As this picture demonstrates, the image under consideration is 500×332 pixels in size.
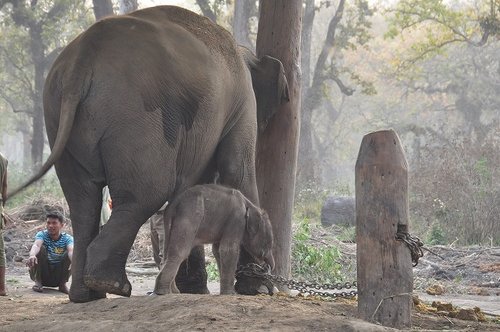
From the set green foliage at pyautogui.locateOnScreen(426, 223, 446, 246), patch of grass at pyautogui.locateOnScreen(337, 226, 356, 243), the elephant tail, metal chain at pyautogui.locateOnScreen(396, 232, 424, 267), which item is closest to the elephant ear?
the elephant tail

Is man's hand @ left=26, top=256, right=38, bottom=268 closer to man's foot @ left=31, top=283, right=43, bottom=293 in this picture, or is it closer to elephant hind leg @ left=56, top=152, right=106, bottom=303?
man's foot @ left=31, top=283, right=43, bottom=293

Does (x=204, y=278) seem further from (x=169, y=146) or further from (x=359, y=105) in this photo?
(x=359, y=105)

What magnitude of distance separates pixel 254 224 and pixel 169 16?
1920 millimetres

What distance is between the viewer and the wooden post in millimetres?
5828

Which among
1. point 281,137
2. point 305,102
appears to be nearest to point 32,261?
point 281,137

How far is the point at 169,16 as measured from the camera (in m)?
7.78

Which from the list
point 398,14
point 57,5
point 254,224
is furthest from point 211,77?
point 57,5

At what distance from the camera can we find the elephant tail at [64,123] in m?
6.68

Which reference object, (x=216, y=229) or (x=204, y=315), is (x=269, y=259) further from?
(x=204, y=315)

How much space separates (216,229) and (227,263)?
0.29 meters

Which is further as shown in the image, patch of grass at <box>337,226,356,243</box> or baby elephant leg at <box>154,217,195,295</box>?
patch of grass at <box>337,226,356,243</box>

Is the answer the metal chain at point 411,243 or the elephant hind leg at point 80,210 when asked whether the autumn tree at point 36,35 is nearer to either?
the elephant hind leg at point 80,210

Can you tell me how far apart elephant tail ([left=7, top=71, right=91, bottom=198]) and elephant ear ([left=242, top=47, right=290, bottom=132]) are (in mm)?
2484

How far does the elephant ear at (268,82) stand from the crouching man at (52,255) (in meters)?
2.49
